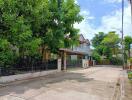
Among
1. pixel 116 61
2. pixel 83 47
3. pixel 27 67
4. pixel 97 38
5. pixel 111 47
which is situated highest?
pixel 97 38

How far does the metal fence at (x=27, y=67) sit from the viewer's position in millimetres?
17645

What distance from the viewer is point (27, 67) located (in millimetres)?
21422

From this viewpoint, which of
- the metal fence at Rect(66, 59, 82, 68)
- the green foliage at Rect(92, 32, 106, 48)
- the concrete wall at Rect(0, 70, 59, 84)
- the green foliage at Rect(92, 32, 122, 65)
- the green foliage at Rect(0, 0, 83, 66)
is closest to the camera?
the green foliage at Rect(0, 0, 83, 66)

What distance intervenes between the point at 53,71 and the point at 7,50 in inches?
427

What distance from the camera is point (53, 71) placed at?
27.1m

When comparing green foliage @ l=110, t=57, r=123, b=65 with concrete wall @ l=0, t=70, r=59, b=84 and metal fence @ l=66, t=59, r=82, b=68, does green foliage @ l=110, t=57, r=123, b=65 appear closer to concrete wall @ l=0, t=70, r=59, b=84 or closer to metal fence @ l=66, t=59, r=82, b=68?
metal fence @ l=66, t=59, r=82, b=68

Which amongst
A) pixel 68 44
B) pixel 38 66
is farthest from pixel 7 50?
pixel 68 44

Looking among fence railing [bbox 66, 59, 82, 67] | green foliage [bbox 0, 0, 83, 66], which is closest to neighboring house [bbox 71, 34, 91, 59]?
fence railing [bbox 66, 59, 82, 67]

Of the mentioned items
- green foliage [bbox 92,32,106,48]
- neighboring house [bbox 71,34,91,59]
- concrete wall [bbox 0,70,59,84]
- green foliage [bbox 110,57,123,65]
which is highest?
green foliage [bbox 92,32,106,48]

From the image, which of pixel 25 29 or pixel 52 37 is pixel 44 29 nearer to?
pixel 52 37

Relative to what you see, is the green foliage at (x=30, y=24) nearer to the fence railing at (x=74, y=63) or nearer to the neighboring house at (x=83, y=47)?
the fence railing at (x=74, y=63)

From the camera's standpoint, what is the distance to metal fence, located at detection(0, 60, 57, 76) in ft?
57.9

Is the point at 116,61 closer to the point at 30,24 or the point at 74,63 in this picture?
the point at 74,63

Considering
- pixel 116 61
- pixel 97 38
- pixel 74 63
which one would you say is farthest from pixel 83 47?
pixel 74 63
